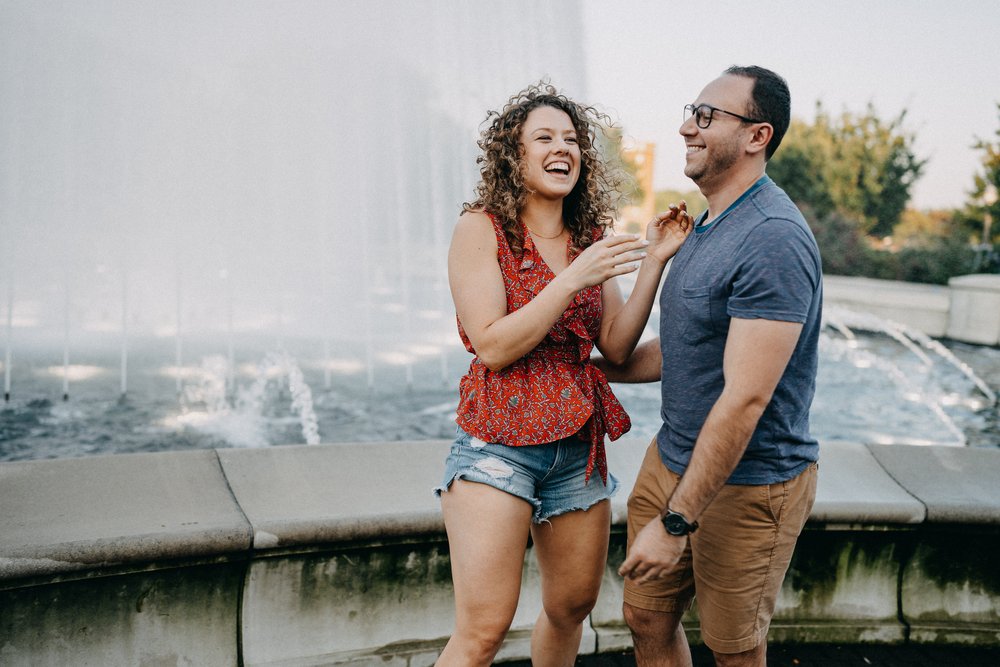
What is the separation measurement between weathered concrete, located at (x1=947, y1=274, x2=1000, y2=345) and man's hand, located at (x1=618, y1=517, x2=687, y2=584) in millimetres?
10975

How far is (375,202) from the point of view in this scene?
515 inches

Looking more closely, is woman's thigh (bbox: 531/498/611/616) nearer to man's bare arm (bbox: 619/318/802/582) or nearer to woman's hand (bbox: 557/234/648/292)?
man's bare arm (bbox: 619/318/802/582)

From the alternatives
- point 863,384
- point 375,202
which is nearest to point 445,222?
point 375,202

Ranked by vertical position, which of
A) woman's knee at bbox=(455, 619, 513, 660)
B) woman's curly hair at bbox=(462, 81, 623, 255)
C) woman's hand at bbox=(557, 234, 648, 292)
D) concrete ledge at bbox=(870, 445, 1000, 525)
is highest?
woman's curly hair at bbox=(462, 81, 623, 255)

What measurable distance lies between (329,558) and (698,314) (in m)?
1.42

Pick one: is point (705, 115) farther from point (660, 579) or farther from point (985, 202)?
point (985, 202)

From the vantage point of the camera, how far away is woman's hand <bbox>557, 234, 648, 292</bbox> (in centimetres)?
206

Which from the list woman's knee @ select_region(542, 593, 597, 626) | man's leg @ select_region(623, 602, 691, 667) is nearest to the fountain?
woman's knee @ select_region(542, 593, 597, 626)

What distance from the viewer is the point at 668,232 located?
2.40 metres

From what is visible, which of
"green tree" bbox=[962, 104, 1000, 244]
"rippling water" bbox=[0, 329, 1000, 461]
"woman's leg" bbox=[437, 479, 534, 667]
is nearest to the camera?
"woman's leg" bbox=[437, 479, 534, 667]

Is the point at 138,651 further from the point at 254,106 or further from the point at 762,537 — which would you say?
the point at 254,106

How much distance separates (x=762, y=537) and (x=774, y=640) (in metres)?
1.33

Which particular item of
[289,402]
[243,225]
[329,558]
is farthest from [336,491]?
[243,225]

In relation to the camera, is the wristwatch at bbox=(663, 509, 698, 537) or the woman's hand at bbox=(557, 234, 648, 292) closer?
the wristwatch at bbox=(663, 509, 698, 537)
